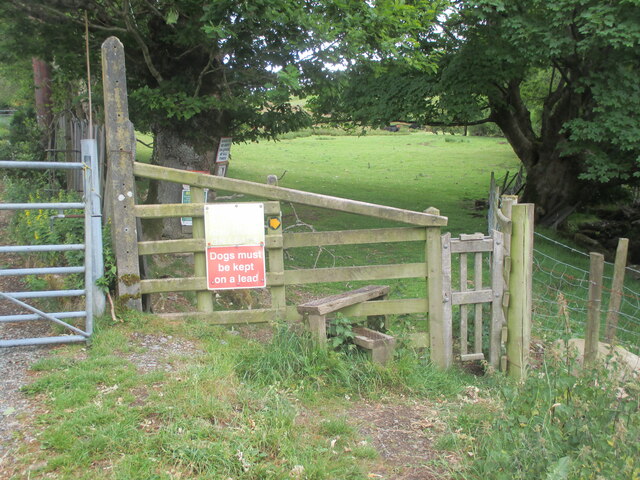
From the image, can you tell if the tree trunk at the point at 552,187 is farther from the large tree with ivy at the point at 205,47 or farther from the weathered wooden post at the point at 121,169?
the weathered wooden post at the point at 121,169

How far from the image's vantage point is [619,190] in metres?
17.8

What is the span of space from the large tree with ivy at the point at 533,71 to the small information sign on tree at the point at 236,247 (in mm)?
4501

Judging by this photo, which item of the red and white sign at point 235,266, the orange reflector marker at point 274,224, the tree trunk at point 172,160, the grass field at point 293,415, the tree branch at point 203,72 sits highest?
the tree branch at point 203,72

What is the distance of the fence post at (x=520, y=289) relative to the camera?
6.12 meters

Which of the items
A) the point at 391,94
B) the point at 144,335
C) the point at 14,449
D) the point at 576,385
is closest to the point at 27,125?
the point at 391,94

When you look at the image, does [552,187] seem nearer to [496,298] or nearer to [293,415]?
[496,298]

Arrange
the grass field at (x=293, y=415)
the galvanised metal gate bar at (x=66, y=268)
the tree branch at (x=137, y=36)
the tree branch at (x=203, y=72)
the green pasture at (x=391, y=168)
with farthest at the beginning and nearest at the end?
the green pasture at (x=391, y=168) → the tree branch at (x=203, y=72) → the tree branch at (x=137, y=36) → the galvanised metal gate bar at (x=66, y=268) → the grass field at (x=293, y=415)

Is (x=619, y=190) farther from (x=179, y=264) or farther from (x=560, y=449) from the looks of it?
(x=560, y=449)

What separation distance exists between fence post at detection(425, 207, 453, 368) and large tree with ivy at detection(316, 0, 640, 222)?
423 cm

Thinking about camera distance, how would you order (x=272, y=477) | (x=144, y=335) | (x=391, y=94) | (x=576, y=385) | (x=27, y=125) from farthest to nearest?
(x=27, y=125)
(x=391, y=94)
(x=144, y=335)
(x=576, y=385)
(x=272, y=477)

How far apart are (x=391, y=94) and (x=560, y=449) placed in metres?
12.2

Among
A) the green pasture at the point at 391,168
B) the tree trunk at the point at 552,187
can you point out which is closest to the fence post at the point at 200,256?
the green pasture at the point at 391,168

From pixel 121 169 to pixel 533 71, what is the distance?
1366 centimetres

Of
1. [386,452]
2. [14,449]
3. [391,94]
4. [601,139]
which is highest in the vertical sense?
[391,94]
